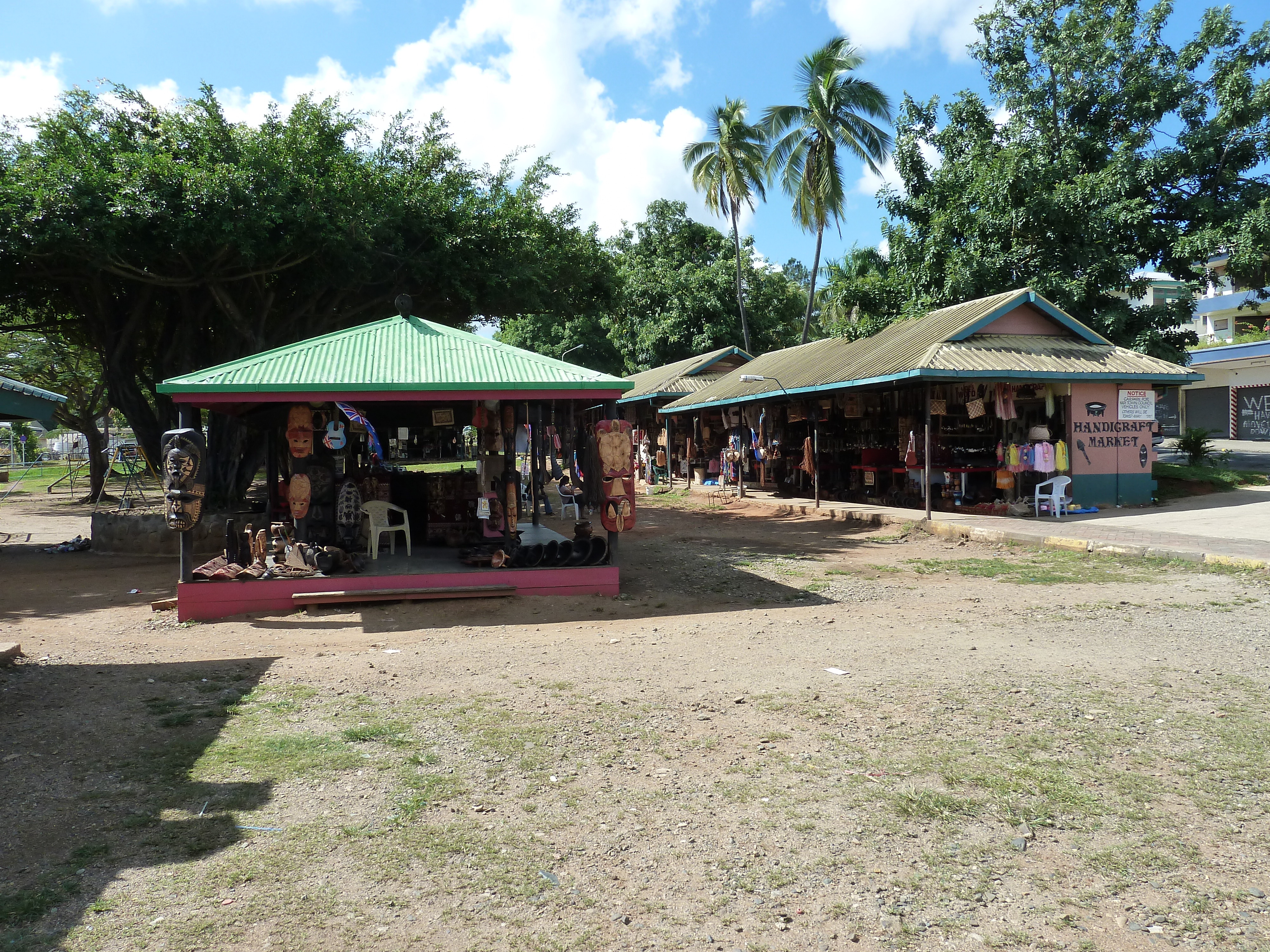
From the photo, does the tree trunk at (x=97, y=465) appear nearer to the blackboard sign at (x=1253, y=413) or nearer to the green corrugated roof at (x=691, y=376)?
the green corrugated roof at (x=691, y=376)

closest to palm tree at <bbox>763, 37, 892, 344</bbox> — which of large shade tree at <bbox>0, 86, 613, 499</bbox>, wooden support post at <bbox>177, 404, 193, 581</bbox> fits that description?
large shade tree at <bbox>0, 86, 613, 499</bbox>

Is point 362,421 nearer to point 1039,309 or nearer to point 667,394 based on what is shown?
point 1039,309

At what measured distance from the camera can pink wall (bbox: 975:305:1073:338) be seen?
18578 mm

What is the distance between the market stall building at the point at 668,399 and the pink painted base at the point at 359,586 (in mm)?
18225

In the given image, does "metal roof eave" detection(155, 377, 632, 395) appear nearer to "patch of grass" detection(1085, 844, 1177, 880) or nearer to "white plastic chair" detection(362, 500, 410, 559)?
"white plastic chair" detection(362, 500, 410, 559)

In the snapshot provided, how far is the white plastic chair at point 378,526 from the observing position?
39.3 feet

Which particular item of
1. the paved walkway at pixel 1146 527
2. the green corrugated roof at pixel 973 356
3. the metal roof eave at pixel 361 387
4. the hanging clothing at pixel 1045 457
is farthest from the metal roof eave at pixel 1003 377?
the metal roof eave at pixel 361 387

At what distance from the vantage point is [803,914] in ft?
11.4

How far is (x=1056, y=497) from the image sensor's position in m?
16.8

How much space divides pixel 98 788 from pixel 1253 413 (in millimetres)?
38264

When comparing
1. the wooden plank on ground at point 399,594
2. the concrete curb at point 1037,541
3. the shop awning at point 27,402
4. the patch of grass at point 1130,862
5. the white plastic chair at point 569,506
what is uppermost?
the shop awning at point 27,402

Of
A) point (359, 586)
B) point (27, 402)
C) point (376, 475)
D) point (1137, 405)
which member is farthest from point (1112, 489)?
point (27, 402)

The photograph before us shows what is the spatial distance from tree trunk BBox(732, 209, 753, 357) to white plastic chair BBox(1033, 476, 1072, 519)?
20.2m

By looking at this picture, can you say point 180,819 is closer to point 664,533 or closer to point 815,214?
point 664,533
